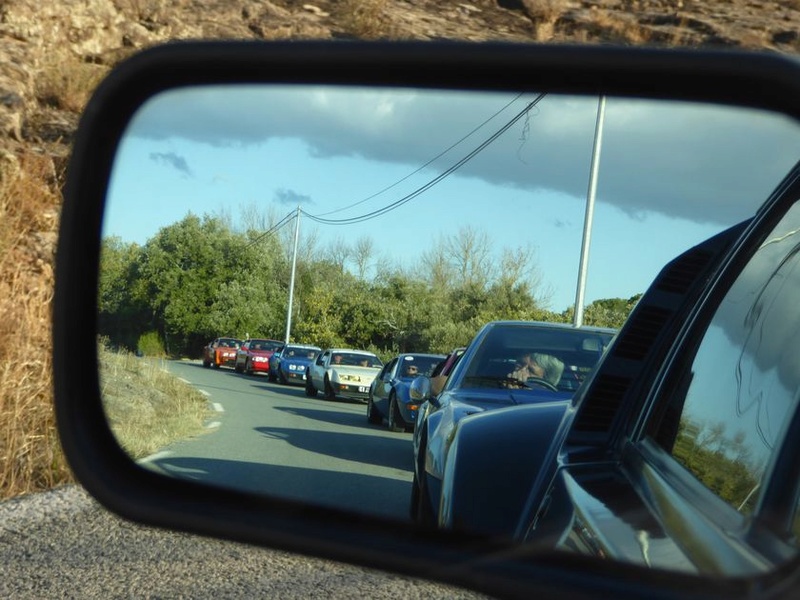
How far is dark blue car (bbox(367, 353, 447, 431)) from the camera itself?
3.24m

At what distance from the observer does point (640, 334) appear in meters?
2.80

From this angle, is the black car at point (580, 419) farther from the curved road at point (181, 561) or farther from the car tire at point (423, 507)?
the curved road at point (181, 561)

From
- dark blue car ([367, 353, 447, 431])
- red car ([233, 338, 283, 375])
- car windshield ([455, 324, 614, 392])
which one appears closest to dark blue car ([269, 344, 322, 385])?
red car ([233, 338, 283, 375])

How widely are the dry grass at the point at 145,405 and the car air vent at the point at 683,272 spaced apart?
126 cm

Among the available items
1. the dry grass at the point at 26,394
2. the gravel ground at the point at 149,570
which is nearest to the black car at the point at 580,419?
the gravel ground at the point at 149,570

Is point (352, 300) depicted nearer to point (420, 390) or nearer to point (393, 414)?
point (420, 390)

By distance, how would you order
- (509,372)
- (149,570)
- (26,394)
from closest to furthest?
1. (509,372)
2. (149,570)
3. (26,394)

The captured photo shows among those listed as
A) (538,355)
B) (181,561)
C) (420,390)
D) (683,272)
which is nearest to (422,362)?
(538,355)

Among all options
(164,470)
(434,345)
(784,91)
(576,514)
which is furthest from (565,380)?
(784,91)

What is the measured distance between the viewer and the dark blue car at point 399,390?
3.24 m

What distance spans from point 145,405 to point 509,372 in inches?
272

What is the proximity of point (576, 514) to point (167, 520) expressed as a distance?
0.80m

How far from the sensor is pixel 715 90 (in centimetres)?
178

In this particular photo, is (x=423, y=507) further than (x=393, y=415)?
No
